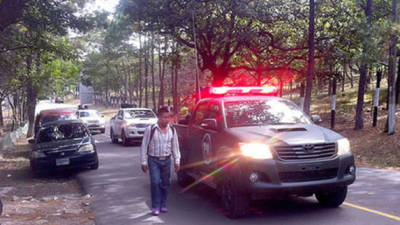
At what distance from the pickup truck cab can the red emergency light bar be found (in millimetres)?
477

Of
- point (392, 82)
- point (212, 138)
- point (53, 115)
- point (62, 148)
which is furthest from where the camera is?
point (53, 115)

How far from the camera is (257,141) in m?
6.09

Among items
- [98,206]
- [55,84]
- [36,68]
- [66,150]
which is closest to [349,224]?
[98,206]

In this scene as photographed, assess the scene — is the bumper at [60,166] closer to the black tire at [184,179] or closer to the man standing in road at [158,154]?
the black tire at [184,179]

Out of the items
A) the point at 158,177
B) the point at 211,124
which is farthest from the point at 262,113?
the point at 158,177

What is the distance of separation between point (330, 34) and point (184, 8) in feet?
24.3

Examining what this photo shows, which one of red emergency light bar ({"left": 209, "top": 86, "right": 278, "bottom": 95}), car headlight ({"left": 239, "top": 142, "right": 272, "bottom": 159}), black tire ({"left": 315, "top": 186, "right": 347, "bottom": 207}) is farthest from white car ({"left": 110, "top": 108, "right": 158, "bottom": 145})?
car headlight ({"left": 239, "top": 142, "right": 272, "bottom": 159})

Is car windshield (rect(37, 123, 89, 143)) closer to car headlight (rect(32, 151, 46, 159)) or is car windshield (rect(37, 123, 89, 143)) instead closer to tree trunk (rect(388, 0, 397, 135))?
car headlight (rect(32, 151, 46, 159))

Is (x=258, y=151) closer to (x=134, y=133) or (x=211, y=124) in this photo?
(x=211, y=124)

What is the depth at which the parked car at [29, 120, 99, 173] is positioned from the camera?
38.2ft

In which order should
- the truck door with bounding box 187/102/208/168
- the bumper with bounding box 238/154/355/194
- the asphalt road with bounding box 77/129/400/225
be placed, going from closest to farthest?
the bumper with bounding box 238/154/355/194 → the asphalt road with bounding box 77/129/400/225 → the truck door with bounding box 187/102/208/168

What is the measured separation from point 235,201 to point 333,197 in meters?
1.73

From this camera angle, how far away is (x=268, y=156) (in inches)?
237

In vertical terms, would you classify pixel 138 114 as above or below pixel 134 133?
above
